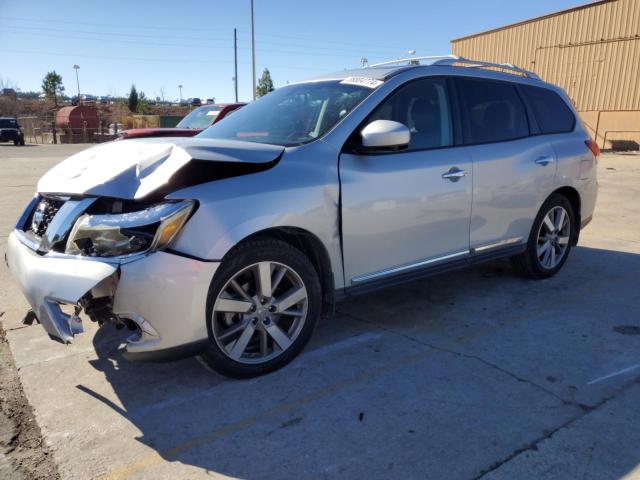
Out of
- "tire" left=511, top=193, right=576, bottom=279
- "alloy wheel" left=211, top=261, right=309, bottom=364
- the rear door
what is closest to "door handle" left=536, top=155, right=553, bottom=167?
the rear door

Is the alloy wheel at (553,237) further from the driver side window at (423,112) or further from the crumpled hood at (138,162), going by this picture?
the crumpled hood at (138,162)

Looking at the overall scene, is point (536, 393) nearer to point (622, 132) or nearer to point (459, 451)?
point (459, 451)

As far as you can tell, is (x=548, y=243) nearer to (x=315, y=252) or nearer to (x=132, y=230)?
(x=315, y=252)

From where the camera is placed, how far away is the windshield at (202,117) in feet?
37.3

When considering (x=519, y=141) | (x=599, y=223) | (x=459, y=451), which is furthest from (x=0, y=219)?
(x=599, y=223)

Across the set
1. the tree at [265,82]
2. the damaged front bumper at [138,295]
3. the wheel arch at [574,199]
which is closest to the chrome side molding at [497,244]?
the wheel arch at [574,199]

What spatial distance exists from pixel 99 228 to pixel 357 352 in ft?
5.79

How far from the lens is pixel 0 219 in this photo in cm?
773

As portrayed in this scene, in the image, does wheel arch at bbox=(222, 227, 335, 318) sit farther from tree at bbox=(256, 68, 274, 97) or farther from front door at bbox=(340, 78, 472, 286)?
tree at bbox=(256, 68, 274, 97)

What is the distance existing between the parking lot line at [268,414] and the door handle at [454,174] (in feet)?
3.66

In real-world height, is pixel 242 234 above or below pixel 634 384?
above

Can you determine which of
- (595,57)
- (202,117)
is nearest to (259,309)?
(202,117)

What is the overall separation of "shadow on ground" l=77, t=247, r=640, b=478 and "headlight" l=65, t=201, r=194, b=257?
86 centimetres

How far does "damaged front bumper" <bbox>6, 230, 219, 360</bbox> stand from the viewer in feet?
8.49
